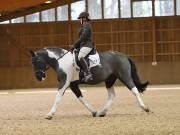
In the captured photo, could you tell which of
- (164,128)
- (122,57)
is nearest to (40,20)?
(122,57)

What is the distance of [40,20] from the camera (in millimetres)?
27281

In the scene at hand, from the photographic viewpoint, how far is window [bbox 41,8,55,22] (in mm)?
27234

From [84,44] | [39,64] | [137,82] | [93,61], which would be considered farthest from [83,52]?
[137,82]

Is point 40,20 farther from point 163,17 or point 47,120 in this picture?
point 47,120

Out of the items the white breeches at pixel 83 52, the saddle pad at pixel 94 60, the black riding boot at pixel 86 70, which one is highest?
the white breeches at pixel 83 52

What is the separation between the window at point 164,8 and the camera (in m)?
26.7

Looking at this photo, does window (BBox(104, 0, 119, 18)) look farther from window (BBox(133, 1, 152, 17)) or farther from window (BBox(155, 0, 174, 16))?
window (BBox(155, 0, 174, 16))

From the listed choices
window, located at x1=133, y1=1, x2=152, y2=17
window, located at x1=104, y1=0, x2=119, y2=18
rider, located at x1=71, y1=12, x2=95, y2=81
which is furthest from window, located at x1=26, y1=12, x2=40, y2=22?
rider, located at x1=71, y1=12, x2=95, y2=81

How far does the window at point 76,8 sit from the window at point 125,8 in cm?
201

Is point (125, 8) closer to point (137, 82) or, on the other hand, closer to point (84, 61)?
point (137, 82)

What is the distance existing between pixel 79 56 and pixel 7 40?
17.5m

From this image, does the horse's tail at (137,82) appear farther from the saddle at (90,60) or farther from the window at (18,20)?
the window at (18,20)

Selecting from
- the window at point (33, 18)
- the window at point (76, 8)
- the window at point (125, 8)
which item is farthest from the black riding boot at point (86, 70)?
the window at point (33, 18)

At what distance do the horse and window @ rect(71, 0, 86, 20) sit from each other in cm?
1672
